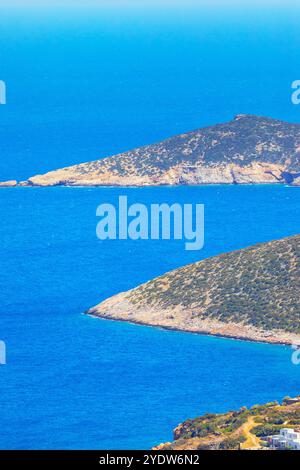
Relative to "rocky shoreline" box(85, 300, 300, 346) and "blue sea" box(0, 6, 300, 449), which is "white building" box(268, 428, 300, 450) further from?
"rocky shoreline" box(85, 300, 300, 346)

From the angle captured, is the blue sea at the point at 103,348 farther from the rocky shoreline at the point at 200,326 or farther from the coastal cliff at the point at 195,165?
the coastal cliff at the point at 195,165

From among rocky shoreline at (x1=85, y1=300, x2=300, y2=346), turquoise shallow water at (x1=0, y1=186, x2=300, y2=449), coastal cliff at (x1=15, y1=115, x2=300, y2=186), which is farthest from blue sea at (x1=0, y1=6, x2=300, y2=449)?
coastal cliff at (x1=15, y1=115, x2=300, y2=186)

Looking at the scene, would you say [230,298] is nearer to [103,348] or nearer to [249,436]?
[103,348]

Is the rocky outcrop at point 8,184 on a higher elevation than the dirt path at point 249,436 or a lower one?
higher

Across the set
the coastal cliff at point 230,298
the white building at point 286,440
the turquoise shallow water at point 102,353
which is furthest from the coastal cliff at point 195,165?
the white building at point 286,440

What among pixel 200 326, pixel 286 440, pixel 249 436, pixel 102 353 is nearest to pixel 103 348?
pixel 102 353

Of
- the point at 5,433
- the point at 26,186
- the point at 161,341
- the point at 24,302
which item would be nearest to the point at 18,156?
the point at 26,186
